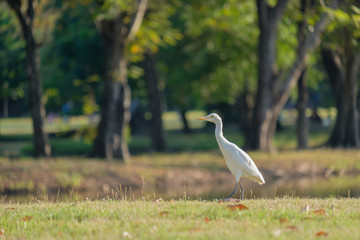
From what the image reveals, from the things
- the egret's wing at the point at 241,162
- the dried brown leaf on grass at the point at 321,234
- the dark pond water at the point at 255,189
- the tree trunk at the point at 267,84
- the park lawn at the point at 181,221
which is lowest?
the dark pond water at the point at 255,189

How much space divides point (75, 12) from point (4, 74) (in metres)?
8.32

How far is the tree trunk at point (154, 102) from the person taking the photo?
31516 millimetres

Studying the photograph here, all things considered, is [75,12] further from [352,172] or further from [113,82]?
[352,172]

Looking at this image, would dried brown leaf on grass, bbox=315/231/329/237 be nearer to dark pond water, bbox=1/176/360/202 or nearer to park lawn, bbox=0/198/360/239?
park lawn, bbox=0/198/360/239

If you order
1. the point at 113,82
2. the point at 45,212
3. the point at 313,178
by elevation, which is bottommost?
the point at 313,178

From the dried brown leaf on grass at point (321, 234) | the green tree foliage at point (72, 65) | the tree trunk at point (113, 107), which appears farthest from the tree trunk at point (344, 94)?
the dried brown leaf on grass at point (321, 234)

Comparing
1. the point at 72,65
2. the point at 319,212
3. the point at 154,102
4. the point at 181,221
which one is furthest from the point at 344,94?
the point at 181,221

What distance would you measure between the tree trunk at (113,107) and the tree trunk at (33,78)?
2264mm

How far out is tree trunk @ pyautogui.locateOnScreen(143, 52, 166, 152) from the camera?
103 ft

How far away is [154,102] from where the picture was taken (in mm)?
32156

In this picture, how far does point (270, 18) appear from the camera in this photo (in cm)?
2678

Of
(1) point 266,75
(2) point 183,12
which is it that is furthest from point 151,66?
(1) point 266,75

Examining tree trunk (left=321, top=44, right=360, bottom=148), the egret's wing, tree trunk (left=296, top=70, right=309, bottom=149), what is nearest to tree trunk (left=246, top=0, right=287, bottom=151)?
tree trunk (left=296, top=70, right=309, bottom=149)

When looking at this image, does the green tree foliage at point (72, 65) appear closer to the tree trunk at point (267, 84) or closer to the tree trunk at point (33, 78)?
the tree trunk at point (33, 78)
